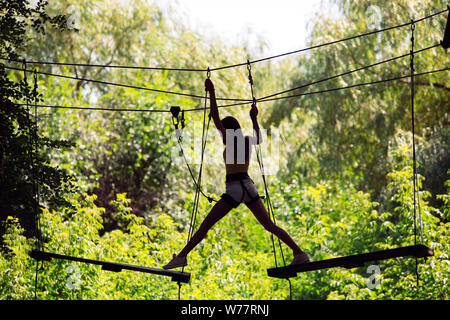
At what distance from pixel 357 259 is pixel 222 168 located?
894 cm

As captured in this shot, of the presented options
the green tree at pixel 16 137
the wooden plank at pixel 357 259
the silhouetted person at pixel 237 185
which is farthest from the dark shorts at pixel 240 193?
the green tree at pixel 16 137

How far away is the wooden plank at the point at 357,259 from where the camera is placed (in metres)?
3.91

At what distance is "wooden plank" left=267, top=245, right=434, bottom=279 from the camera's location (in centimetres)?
391

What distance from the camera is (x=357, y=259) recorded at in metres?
4.21

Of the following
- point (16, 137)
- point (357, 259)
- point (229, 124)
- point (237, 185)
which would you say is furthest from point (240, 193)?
point (16, 137)

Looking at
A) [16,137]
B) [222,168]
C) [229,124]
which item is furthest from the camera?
[222,168]

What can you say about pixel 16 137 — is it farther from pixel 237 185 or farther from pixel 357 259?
pixel 357 259

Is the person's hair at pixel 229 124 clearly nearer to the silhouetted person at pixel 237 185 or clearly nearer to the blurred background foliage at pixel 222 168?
the silhouetted person at pixel 237 185

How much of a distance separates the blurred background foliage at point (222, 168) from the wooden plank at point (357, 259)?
343cm

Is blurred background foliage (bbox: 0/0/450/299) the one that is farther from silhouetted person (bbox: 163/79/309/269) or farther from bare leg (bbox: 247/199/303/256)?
bare leg (bbox: 247/199/303/256)

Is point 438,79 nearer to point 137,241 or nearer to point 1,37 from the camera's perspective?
point 137,241

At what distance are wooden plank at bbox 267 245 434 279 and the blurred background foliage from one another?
343 centimetres

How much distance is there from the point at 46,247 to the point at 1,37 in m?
3.88
